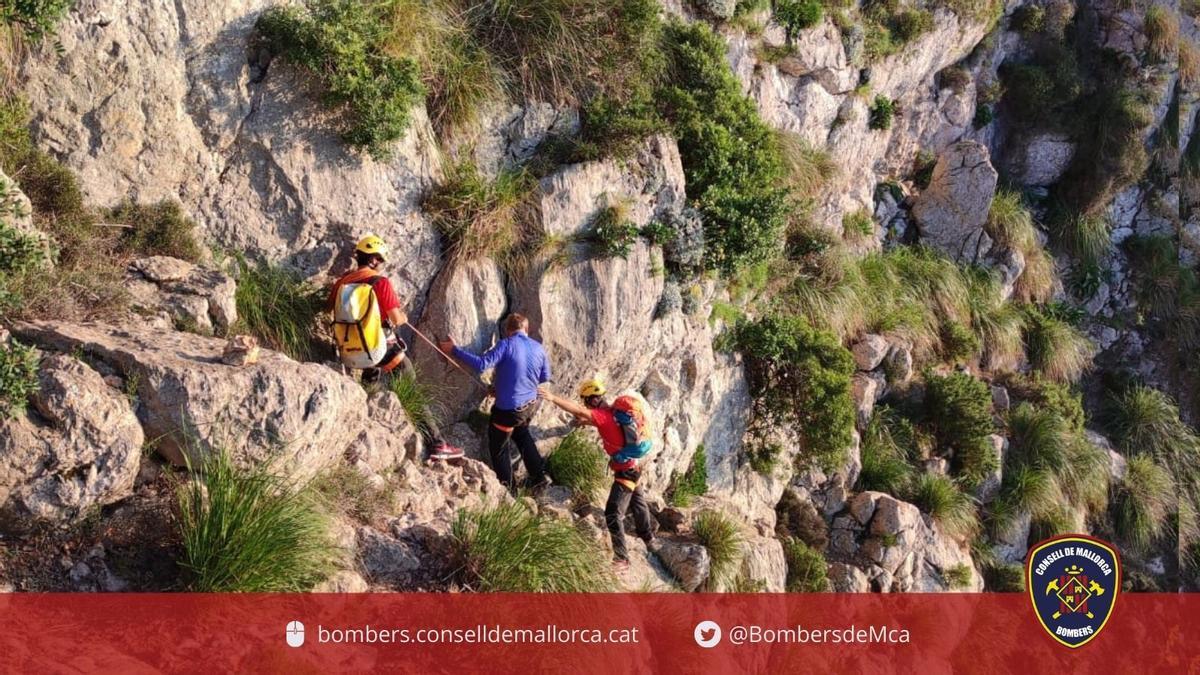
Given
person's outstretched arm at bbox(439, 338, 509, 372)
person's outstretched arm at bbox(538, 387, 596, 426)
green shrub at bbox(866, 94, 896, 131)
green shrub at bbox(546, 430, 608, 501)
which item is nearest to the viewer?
person's outstretched arm at bbox(439, 338, 509, 372)

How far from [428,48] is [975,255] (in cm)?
1043

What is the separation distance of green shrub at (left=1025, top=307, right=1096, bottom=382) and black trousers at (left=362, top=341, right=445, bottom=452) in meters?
11.0

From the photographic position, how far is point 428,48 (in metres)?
8.61

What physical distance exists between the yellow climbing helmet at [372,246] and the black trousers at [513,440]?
1.71 metres

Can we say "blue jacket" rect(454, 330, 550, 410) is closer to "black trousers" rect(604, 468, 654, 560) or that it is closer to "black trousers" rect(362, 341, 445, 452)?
"black trousers" rect(362, 341, 445, 452)

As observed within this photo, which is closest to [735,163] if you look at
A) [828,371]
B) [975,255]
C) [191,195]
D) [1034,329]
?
[828,371]

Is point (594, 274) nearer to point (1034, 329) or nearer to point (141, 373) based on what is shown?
point (141, 373)

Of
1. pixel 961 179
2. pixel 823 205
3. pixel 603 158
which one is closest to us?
pixel 603 158

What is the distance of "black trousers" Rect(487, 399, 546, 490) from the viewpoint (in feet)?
25.9

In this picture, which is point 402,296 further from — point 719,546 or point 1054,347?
point 1054,347

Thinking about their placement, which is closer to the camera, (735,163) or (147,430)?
(147,430)

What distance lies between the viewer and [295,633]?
218 inches

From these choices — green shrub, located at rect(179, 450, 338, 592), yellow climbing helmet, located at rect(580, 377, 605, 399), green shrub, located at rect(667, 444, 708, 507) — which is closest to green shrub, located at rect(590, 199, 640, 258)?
yellow climbing helmet, located at rect(580, 377, 605, 399)

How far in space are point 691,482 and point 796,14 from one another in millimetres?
6839
